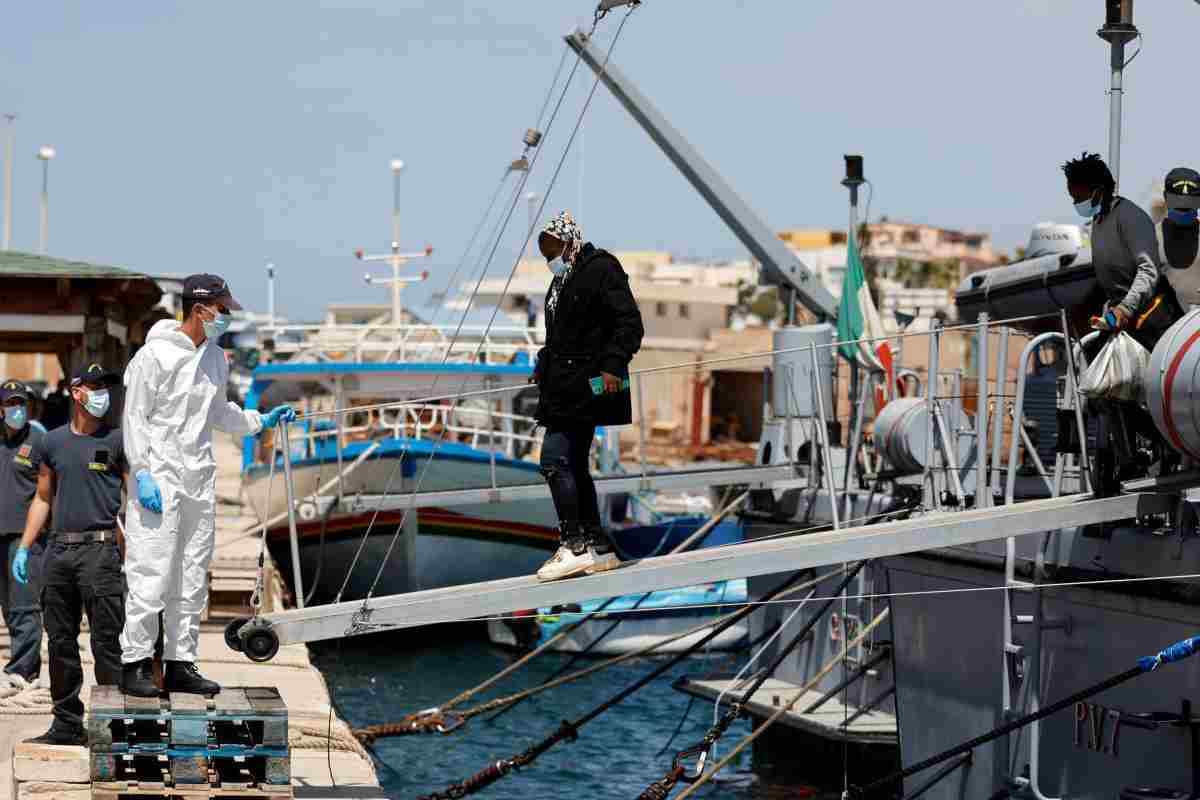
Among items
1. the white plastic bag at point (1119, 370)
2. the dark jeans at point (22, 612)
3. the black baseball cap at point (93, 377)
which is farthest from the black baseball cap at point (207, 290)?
the white plastic bag at point (1119, 370)

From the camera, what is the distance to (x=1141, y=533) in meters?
8.41

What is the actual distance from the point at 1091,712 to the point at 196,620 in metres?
4.68

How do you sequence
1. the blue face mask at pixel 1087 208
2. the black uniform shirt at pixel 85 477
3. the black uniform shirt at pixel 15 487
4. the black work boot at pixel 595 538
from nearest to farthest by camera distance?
1. the black uniform shirt at pixel 85 477
2. the black work boot at pixel 595 538
3. the blue face mask at pixel 1087 208
4. the black uniform shirt at pixel 15 487

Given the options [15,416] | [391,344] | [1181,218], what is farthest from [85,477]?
[391,344]

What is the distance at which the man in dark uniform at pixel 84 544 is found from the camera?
809 cm

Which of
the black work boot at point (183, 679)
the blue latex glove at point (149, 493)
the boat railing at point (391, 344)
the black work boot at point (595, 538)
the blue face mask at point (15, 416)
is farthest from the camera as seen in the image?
the boat railing at point (391, 344)

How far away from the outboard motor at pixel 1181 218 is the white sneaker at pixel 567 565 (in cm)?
333

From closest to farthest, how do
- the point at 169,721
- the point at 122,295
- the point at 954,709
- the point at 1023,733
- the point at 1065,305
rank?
the point at 169,721
the point at 1023,733
the point at 954,709
the point at 1065,305
the point at 122,295

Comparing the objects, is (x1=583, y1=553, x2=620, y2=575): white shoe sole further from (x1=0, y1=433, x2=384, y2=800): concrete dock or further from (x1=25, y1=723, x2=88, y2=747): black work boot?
(x1=25, y1=723, x2=88, y2=747): black work boot

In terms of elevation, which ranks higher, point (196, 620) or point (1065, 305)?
point (1065, 305)

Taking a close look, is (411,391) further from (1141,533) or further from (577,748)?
(1141,533)

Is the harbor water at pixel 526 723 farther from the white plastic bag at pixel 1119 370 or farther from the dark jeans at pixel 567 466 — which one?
the white plastic bag at pixel 1119 370

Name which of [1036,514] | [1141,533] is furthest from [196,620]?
[1141,533]

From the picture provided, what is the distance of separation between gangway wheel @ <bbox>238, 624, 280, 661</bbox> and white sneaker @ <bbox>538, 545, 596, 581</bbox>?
138 centimetres
